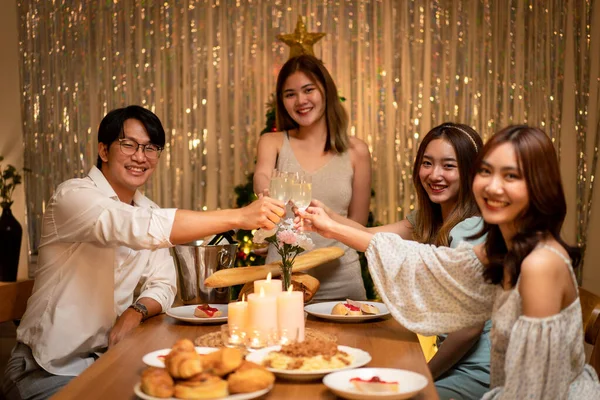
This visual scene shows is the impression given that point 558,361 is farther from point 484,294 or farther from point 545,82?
point 545,82

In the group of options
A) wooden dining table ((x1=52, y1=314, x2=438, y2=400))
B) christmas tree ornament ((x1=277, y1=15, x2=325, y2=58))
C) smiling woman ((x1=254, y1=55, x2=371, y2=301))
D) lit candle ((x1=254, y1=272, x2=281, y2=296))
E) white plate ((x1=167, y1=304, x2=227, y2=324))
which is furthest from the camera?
christmas tree ornament ((x1=277, y1=15, x2=325, y2=58))

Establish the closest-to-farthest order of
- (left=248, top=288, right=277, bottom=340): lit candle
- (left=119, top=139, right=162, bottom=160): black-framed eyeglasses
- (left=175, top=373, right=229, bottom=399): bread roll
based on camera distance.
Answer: (left=175, top=373, right=229, bottom=399): bread roll
(left=248, top=288, right=277, bottom=340): lit candle
(left=119, top=139, right=162, bottom=160): black-framed eyeglasses

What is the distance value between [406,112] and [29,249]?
3.50 meters

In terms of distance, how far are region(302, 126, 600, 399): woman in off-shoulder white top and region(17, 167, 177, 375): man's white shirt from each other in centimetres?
85

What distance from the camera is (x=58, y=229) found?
2.62 metres

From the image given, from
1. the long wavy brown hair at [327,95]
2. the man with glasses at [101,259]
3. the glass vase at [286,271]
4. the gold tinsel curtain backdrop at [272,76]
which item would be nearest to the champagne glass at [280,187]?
the man with glasses at [101,259]

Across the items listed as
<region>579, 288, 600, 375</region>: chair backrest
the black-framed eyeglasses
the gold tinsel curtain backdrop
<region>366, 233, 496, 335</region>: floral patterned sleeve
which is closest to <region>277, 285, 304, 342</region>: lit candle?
<region>366, 233, 496, 335</region>: floral patterned sleeve

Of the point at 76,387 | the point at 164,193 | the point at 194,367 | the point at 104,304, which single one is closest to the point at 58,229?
the point at 104,304

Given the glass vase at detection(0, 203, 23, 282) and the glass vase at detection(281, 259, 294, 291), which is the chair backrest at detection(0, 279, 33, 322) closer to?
the glass vase at detection(281, 259, 294, 291)

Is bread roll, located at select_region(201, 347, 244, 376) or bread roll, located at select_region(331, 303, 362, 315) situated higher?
bread roll, located at select_region(201, 347, 244, 376)

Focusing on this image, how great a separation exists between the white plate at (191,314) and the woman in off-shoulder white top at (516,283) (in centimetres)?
58

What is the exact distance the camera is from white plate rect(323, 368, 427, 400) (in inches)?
60.7

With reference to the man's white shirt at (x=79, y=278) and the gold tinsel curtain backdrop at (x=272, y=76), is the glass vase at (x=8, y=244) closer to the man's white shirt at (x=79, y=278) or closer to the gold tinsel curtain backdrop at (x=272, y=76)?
the gold tinsel curtain backdrop at (x=272, y=76)

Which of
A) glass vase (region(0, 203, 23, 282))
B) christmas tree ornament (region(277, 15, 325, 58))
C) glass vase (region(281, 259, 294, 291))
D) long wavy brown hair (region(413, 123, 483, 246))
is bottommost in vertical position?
glass vase (region(0, 203, 23, 282))
